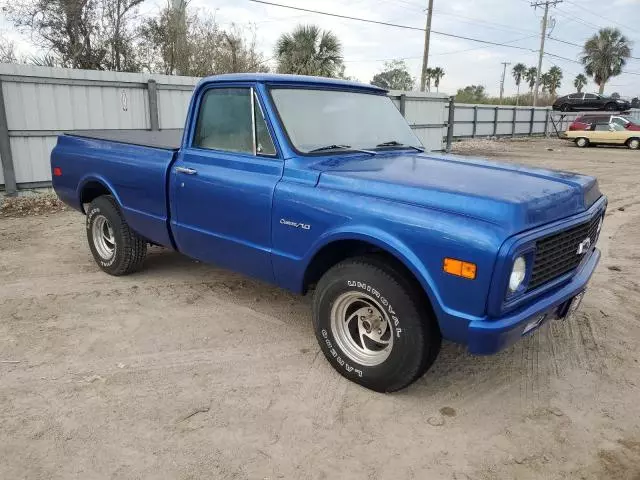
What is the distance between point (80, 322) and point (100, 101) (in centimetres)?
712

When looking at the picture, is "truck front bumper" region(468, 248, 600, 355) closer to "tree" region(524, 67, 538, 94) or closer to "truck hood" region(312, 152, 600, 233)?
"truck hood" region(312, 152, 600, 233)

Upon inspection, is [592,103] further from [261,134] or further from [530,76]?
[530,76]

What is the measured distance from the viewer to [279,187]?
350 cm

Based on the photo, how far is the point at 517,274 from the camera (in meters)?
2.67

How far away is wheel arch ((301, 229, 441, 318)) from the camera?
2801 millimetres

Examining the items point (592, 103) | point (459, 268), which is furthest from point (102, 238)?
point (592, 103)

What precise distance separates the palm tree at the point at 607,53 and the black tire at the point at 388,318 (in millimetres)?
58415

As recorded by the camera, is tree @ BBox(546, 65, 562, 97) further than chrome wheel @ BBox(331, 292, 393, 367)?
Yes

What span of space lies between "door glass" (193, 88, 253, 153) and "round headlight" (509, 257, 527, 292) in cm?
203

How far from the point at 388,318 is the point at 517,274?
771 millimetres

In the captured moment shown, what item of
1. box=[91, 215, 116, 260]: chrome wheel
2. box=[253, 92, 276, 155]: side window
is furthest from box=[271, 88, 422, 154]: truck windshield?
box=[91, 215, 116, 260]: chrome wheel

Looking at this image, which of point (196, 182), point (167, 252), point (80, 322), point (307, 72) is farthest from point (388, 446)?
point (307, 72)

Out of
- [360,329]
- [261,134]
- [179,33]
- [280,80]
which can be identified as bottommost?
[360,329]

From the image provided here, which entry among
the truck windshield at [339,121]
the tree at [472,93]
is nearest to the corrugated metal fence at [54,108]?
→ the truck windshield at [339,121]
